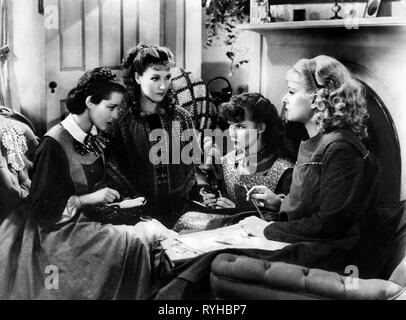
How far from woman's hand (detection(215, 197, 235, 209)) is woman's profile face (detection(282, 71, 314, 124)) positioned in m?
0.50

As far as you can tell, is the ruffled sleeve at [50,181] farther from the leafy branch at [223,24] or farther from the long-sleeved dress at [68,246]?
the leafy branch at [223,24]

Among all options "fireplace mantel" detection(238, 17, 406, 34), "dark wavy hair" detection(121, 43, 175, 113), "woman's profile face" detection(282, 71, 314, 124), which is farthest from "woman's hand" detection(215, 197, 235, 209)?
"fireplace mantel" detection(238, 17, 406, 34)

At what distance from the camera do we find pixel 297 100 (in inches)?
109

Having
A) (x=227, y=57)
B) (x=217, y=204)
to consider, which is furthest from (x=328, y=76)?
(x=217, y=204)

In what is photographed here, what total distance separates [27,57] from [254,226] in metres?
1.37

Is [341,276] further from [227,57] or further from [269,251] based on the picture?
[227,57]

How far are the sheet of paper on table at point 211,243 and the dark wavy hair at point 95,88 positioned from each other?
766 millimetres

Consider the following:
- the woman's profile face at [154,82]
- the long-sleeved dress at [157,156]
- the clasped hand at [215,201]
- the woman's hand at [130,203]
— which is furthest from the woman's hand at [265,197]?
the woman's profile face at [154,82]

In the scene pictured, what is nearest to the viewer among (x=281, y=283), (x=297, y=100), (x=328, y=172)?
(x=281, y=283)

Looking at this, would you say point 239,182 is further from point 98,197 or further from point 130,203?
point 98,197

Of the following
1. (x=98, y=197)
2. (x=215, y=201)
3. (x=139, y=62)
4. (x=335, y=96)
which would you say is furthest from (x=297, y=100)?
(x=98, y=197)

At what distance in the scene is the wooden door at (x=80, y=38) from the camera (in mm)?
2826

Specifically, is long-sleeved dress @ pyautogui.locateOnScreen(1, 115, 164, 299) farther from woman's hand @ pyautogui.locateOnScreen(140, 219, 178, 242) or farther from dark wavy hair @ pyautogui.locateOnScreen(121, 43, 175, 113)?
dark wavy hair @ pyautogui.locateOnScreen(121, 43, 175, 113)

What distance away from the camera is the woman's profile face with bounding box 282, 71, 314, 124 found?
9.04ft
